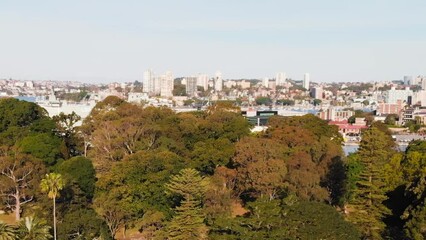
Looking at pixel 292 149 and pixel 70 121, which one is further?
pixel 70 121

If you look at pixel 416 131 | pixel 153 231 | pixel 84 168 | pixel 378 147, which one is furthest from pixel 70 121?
pixel 416 131

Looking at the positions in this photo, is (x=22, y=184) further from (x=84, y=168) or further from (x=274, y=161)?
(x=274, y=161)

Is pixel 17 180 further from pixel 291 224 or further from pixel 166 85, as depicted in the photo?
pixel 166 85

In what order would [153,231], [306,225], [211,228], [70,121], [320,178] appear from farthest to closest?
[70,121], [320,178], [153,231], [211,228], [306,225]

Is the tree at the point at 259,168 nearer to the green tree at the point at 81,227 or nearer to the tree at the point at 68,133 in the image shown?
the green tree at the point at 81,227

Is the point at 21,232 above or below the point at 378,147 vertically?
below

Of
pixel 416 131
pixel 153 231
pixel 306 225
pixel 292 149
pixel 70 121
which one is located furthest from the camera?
pixel 416 131

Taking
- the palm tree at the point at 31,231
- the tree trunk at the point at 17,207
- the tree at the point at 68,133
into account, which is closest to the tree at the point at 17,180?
the tree trunk at the point at 17,207

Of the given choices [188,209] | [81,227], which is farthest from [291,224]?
[81,227]
